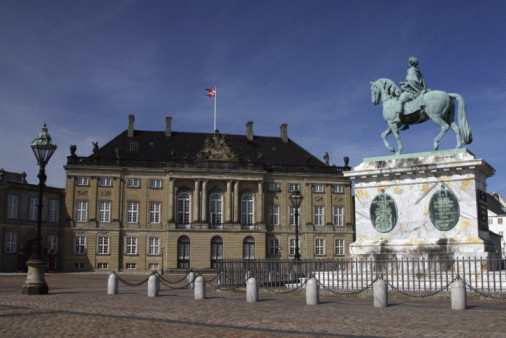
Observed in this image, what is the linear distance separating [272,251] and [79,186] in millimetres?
21649

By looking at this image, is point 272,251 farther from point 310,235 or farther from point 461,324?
point 461,324

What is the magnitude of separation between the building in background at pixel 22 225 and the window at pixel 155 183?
955 centimetres

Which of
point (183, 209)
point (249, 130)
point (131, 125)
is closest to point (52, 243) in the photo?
point (183, 209)

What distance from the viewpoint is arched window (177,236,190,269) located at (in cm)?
5787

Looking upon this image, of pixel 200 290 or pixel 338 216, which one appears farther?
pixel 338 216

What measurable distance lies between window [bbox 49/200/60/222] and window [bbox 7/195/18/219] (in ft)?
15.6

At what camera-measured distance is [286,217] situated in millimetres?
62312

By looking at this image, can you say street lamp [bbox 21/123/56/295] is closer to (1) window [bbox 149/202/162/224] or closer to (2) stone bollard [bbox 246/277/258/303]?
(2) stone bollard [bbox 246/277/258/303]

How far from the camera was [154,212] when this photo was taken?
59.3 metres

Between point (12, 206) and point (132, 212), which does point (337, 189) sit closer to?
point (132, 212)

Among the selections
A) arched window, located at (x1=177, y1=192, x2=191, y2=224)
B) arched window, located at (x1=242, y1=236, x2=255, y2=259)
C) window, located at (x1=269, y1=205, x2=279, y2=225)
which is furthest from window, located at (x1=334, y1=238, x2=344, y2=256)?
arched window, located at (x1=177, y1=192, x2=191, y2=224)

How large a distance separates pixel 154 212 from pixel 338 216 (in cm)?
2056

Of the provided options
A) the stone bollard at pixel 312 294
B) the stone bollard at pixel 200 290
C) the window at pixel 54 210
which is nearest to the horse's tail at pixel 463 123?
the stone bollard at pixel 312 294

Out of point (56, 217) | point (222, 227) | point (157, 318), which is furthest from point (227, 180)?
point (157, 318)
